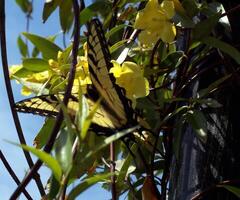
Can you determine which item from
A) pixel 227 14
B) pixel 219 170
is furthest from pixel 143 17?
pixel 219 170

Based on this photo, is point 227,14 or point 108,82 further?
point 227,14

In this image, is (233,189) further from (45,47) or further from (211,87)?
(45,47)

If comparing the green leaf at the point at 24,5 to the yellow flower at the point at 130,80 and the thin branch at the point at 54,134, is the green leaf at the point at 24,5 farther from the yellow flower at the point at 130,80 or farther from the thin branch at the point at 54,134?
the thin branch at the point at 54,134

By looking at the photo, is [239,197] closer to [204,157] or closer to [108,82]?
[204,157]

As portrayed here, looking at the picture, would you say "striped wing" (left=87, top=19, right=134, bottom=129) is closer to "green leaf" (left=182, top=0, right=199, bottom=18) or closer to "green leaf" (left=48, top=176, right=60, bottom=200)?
"green leaf" (left=48, top=176, right=60, bottom=200)

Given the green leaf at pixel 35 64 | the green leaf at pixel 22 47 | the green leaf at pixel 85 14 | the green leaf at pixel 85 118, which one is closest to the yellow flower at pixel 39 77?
the green leaf at pixel 35 64

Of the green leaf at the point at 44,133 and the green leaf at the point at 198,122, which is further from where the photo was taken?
the green leaf at the point at 44,133
